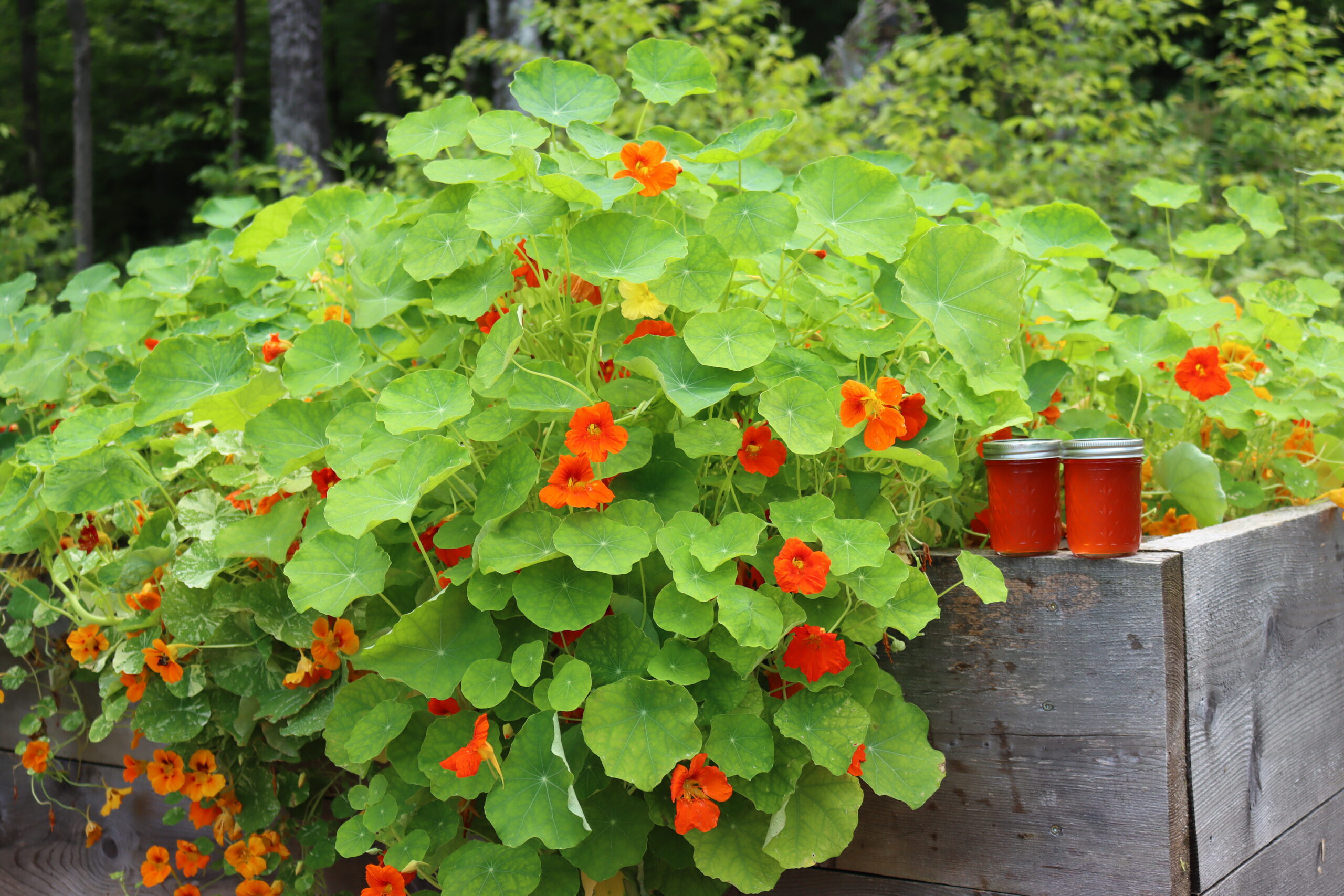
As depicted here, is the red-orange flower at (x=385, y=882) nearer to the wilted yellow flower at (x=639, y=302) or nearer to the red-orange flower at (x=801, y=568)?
the red-orange flower at (x=801, y=568)

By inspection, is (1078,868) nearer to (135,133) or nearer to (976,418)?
(976,418)

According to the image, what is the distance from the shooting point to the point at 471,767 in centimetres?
79

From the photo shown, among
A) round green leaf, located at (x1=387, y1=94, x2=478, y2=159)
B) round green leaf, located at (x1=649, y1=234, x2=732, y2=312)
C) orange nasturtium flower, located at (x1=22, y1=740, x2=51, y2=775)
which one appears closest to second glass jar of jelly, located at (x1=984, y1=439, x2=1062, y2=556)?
round green leaf, located at (x1=649, y1=234, x2=732, y2=312)

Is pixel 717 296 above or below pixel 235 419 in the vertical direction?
above

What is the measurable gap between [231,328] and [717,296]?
35.9 inches

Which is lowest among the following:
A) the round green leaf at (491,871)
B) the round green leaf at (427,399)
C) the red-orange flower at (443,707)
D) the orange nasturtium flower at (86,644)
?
the orange nasturtium flower at (86,644)

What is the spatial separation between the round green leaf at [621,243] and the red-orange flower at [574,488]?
0.60 ft

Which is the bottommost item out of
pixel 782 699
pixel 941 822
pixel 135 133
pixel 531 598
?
pixel 135 133

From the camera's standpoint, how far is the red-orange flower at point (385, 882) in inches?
34.7

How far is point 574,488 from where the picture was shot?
33.7 inches

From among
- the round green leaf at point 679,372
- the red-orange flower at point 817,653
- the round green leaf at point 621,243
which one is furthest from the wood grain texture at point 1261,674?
the round green leaf at point 621,243

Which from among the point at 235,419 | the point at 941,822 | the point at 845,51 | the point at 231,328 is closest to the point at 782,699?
the point at 941,822

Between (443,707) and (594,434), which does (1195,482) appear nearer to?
(594,434)

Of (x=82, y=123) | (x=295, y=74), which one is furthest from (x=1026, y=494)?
(x=82, y=123)
